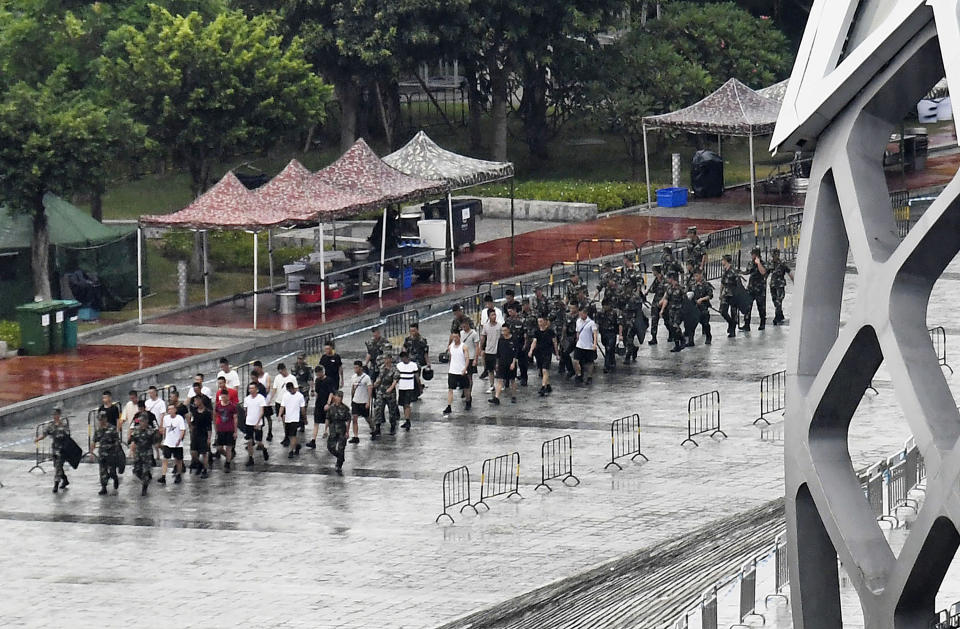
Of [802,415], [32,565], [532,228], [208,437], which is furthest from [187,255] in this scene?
[802,415]

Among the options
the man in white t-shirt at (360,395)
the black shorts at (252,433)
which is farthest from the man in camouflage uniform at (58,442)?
the man in white t-shirt at (360,395)

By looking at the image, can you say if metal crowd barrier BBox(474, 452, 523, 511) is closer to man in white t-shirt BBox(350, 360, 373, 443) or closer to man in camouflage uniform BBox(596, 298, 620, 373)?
man in white t-shirt BBox(350, 360, 373, 443)

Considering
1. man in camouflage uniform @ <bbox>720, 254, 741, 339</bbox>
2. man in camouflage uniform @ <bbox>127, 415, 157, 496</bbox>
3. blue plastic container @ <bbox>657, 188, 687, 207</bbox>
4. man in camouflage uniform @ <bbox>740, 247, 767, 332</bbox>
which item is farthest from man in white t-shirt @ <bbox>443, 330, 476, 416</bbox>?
blue plastic container @ <bbox>657, 188, 687, 207</bbox>

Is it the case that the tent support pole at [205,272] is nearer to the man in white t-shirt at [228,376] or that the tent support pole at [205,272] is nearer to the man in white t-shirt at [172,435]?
the man in white t-shirt at [228,376]

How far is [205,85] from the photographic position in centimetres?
3891

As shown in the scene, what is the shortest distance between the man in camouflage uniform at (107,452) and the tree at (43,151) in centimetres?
1210

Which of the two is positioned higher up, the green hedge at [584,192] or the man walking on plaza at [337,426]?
the green hedge at [584,192]

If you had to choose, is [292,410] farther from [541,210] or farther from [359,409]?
[541,210]

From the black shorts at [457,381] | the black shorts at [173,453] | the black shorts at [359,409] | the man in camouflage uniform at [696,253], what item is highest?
the man in camouflage uniform at [696,253]

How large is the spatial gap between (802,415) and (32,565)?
11.8m

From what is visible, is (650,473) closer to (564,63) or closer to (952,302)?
(952,302)

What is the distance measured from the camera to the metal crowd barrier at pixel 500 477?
75.9 ft

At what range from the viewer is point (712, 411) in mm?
26984

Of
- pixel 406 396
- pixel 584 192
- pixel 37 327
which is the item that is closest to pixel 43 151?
pixel 37 327
